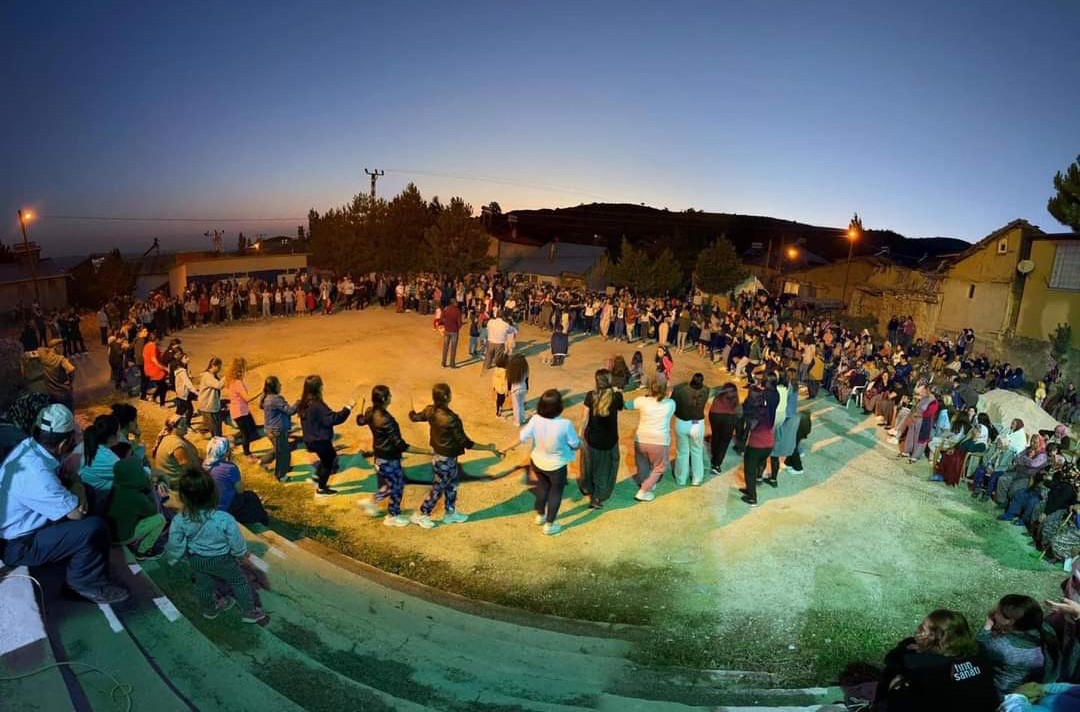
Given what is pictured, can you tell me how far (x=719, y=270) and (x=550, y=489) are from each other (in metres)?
29.8

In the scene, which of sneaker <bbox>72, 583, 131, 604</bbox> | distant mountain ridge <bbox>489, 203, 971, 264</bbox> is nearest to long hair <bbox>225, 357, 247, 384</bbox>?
sneaker <bbox>72, 583, 131, 604</bbox>

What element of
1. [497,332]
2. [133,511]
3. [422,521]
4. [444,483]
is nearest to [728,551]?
[444,483]

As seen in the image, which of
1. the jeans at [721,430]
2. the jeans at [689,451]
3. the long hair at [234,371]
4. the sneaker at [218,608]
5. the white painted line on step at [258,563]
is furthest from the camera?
the jeans at [721,430]

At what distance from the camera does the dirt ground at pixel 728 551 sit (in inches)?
223

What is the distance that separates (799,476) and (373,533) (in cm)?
623

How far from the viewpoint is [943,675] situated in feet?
11.3

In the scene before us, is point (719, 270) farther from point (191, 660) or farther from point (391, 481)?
point (191, 660)

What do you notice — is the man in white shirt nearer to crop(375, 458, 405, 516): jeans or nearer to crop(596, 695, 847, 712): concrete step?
crop(375, 458, 405, 516): jeans

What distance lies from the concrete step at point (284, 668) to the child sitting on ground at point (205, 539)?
0.14 meters

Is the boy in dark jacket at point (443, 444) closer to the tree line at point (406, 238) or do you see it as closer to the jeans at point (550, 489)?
the jeans at point (550, 489)

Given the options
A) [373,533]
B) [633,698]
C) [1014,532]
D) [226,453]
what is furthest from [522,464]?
[1014,532]

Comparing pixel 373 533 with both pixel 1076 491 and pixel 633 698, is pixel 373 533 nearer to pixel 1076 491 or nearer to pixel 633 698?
pixel 633 698

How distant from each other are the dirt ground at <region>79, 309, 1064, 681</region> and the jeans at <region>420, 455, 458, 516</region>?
0.28m

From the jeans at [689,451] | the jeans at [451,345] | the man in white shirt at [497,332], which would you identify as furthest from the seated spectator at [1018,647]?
the jeans at [451,345]
